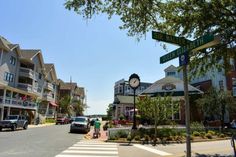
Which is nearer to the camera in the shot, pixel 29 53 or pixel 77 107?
pixel 29 53

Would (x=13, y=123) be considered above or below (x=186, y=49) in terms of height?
below

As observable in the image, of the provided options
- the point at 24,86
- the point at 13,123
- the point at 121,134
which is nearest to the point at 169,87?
the point at 121,134

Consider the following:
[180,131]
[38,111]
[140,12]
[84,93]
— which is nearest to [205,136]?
[180,131]

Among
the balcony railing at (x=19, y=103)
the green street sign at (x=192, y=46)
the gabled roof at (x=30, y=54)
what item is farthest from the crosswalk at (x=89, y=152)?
the gabled roof at (x=30, y=54)

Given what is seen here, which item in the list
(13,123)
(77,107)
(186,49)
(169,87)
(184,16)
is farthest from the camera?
(77,107)

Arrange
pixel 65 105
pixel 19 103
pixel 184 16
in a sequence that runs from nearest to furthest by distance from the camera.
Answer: pixel 184 16, pixel 19 103, pixel 65 105

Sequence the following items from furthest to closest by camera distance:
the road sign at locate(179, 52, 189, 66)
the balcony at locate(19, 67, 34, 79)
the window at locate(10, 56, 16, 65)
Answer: the balcony at locate(19, 67, 34, 79) → the window at locate(10, 56, 16, 65) → the road sign at locate(179, 52, 189, 66)

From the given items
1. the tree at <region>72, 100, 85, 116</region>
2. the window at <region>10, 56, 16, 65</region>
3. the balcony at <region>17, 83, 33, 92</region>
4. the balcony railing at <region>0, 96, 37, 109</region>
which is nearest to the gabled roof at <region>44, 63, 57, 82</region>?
the balcony railing at <region>0, 96, 37, 109</region>

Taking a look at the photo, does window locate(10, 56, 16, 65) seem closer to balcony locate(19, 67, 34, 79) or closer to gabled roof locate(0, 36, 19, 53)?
gabled roof locate(0, 36, 19, 53)

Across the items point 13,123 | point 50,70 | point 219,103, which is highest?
point 50,70

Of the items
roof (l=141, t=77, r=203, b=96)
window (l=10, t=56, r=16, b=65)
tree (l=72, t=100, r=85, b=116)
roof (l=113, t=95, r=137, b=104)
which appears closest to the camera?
roof (l=141, t=77, r=203, b=96)

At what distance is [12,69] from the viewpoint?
155 ft

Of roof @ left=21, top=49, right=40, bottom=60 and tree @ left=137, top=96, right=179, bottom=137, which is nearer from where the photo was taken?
tree @ left=137, top=96, right=179, bottom=137

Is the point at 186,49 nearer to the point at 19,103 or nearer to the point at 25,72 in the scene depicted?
the point at 19,103
